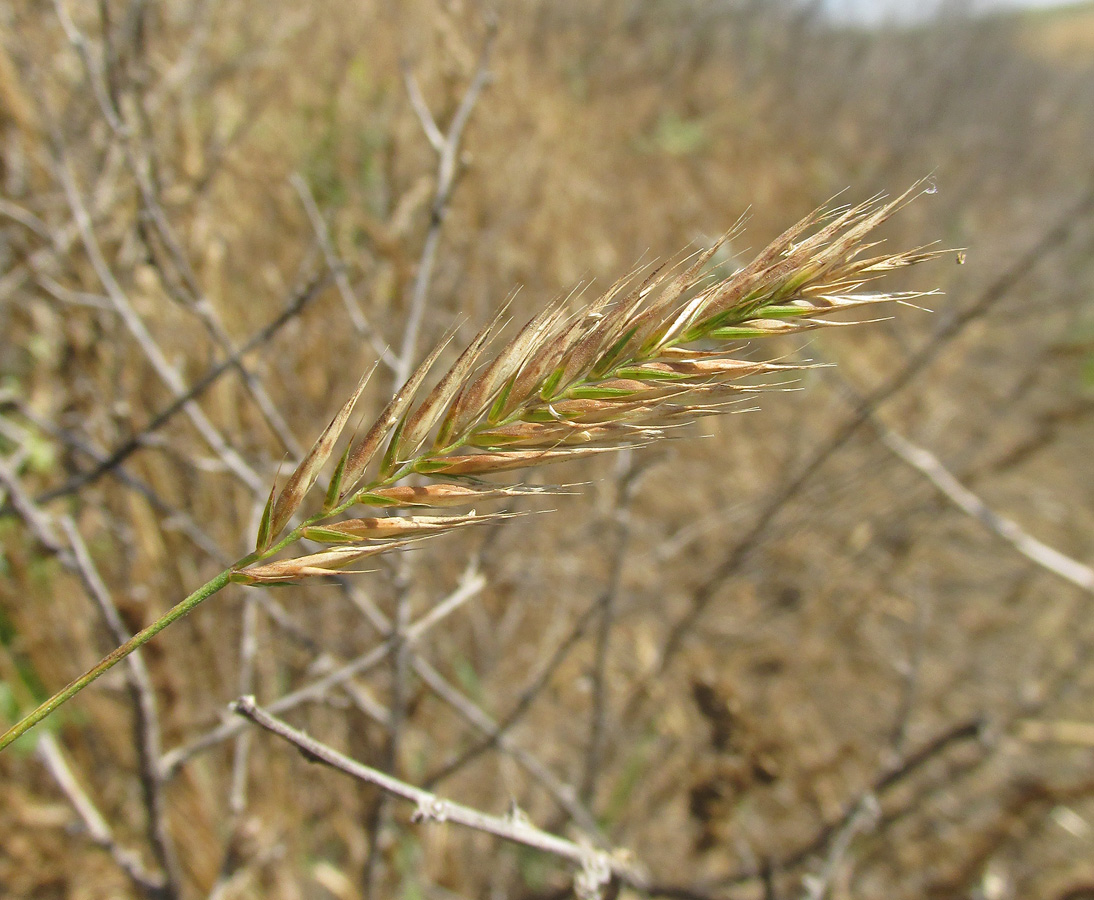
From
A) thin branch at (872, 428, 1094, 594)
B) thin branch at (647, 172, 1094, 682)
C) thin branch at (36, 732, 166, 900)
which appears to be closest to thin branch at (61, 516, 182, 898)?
thin branch at (36, 732, 166, 900)

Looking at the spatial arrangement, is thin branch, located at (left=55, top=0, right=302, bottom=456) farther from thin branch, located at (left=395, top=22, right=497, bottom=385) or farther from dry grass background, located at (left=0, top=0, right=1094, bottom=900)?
thin branch, located at (left=395, top=22, right=497, bottom=385)

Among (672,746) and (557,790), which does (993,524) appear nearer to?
(672,746)

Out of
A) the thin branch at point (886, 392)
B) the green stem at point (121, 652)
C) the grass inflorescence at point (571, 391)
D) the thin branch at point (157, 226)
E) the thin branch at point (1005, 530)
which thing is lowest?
the thin branch at point (1005, 530)

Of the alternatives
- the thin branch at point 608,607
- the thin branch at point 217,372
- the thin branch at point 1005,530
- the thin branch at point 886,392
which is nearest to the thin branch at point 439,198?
the thin branch at point 217,372

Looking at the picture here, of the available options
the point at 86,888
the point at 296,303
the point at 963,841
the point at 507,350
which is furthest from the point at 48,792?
the point at 963,841

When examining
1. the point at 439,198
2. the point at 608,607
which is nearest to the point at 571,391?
the point at 439,198

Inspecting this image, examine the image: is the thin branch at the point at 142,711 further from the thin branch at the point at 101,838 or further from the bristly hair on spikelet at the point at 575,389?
the bristly hair on spikelet at the point at 575,389
